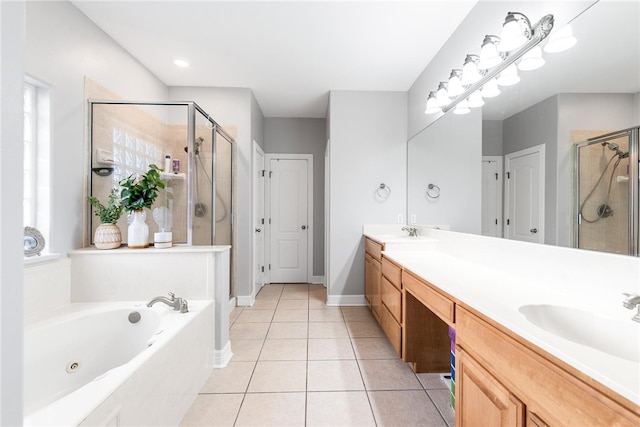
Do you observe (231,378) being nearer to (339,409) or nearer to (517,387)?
(339,409)

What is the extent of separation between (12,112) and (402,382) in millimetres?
2178

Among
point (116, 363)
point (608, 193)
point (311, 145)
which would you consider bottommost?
point (116, 363)

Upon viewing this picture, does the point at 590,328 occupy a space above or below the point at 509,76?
below

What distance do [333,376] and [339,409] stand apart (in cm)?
31

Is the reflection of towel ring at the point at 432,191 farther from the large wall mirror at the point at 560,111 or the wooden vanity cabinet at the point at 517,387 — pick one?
the wooden vanity cabinet at the point at 517,387

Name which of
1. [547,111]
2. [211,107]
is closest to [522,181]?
[547,111]

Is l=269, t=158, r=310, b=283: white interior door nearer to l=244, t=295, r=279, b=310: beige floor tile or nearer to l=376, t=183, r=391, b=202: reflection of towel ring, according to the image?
l=244, t=295, r=279, b=310: beige floor tile

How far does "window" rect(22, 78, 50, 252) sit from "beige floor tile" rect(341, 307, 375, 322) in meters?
2.57

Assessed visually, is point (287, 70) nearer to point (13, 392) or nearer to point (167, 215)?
point (167, 215)

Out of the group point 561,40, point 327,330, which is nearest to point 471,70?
point 561,40

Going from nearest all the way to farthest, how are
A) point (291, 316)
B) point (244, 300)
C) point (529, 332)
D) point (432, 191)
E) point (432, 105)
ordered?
point (529, 332), point (432, 105), point (432, 191), point (291, 316), point (244, 300)

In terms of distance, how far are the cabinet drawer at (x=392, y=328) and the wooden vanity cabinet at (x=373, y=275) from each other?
130 mm

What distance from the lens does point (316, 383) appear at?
1.82 m

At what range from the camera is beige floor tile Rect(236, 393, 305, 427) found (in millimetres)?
1498
